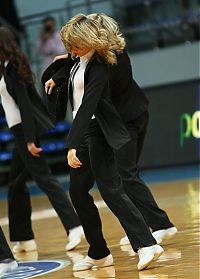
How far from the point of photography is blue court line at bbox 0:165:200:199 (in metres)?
13.1

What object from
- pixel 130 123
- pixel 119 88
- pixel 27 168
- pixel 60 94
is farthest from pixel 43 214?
pixel 60 94

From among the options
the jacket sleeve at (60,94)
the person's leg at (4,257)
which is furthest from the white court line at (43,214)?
the jacket sleeve at (60,94)

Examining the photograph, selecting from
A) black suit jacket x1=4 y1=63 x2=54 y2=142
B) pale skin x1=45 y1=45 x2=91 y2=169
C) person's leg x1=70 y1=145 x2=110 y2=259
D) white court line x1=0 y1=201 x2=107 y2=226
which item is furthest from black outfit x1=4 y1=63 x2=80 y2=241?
white court line x1=0 y1=201 x2=107 y2=226

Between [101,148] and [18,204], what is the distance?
2.03 meters

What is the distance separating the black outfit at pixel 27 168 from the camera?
20.8 feet

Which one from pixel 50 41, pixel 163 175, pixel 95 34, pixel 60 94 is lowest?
pixel 163 175

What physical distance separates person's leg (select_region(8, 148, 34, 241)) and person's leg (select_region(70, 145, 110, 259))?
165cm

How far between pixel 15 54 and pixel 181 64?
986cm

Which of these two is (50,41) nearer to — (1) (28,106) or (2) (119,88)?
(1) (28,106)

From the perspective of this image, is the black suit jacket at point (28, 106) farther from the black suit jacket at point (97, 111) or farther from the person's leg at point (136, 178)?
the black suit jacket at point (97, 111)

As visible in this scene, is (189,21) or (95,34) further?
(189,21)

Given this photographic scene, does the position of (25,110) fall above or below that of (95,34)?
below

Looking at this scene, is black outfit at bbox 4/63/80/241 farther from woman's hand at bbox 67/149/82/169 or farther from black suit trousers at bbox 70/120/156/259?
woman's hand at bbox 67/149/82/169

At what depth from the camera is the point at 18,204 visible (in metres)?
6.73
